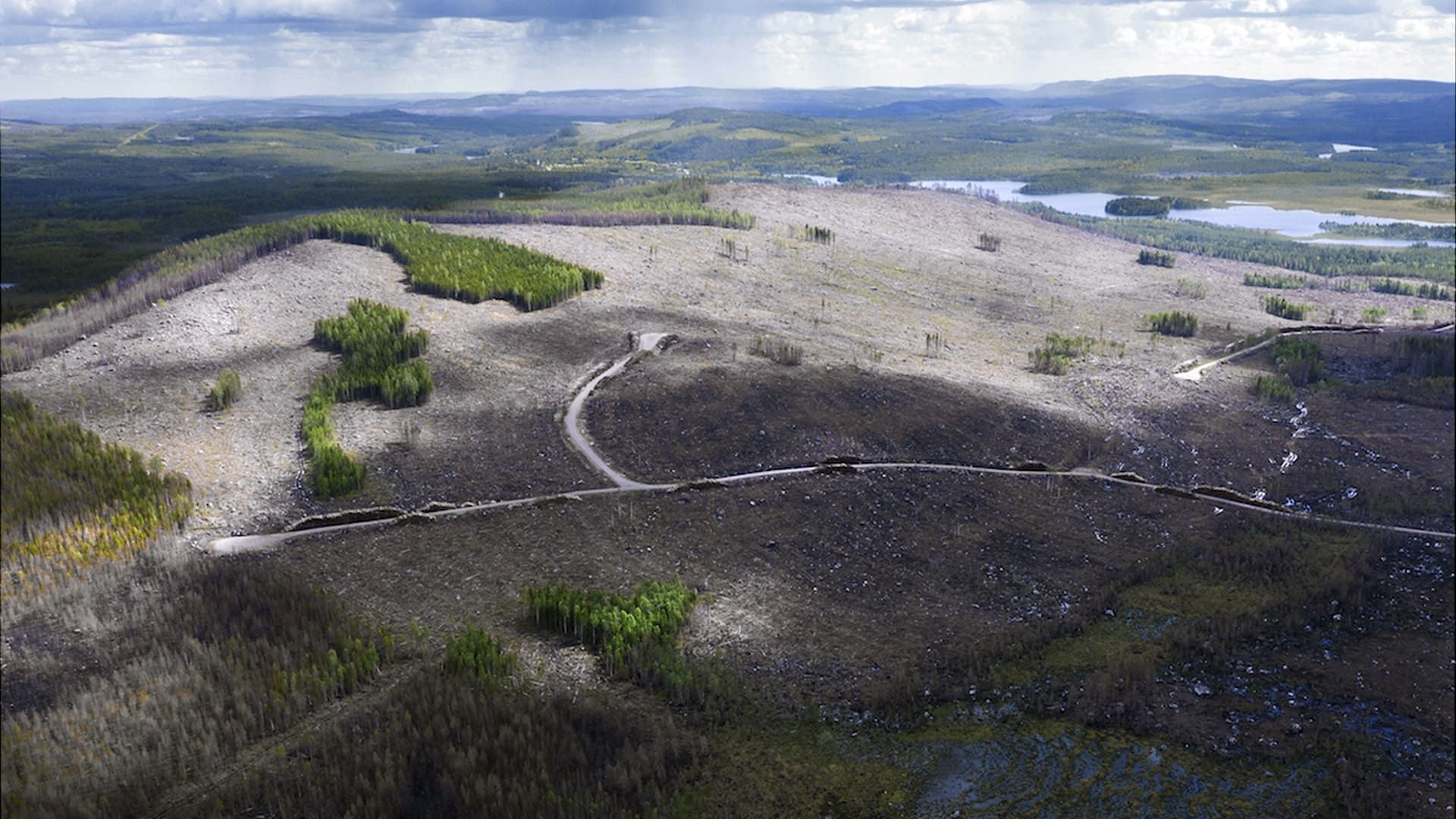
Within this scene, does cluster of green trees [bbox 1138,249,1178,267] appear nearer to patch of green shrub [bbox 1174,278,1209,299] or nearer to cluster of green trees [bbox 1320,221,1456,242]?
patch of green shrub [bbox 1174,278,1209,299]

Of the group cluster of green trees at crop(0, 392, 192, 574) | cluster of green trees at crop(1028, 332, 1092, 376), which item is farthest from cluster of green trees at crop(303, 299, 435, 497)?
cluster of green trees at crop(1028, 332, 1092, 376)

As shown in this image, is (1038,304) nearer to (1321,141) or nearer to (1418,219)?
(1418,219)

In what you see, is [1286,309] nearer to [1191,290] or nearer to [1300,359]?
[1191,290]

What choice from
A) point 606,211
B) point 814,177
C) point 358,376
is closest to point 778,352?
point 358,376

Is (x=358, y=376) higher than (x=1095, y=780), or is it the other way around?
(x=358, y=376)

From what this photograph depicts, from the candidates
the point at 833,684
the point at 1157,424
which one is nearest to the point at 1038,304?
the point at 1157,424

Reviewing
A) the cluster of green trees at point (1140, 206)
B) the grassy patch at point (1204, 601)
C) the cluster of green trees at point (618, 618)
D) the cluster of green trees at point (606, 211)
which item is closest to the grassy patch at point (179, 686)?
the cluster of green trees at point (618, 618)
